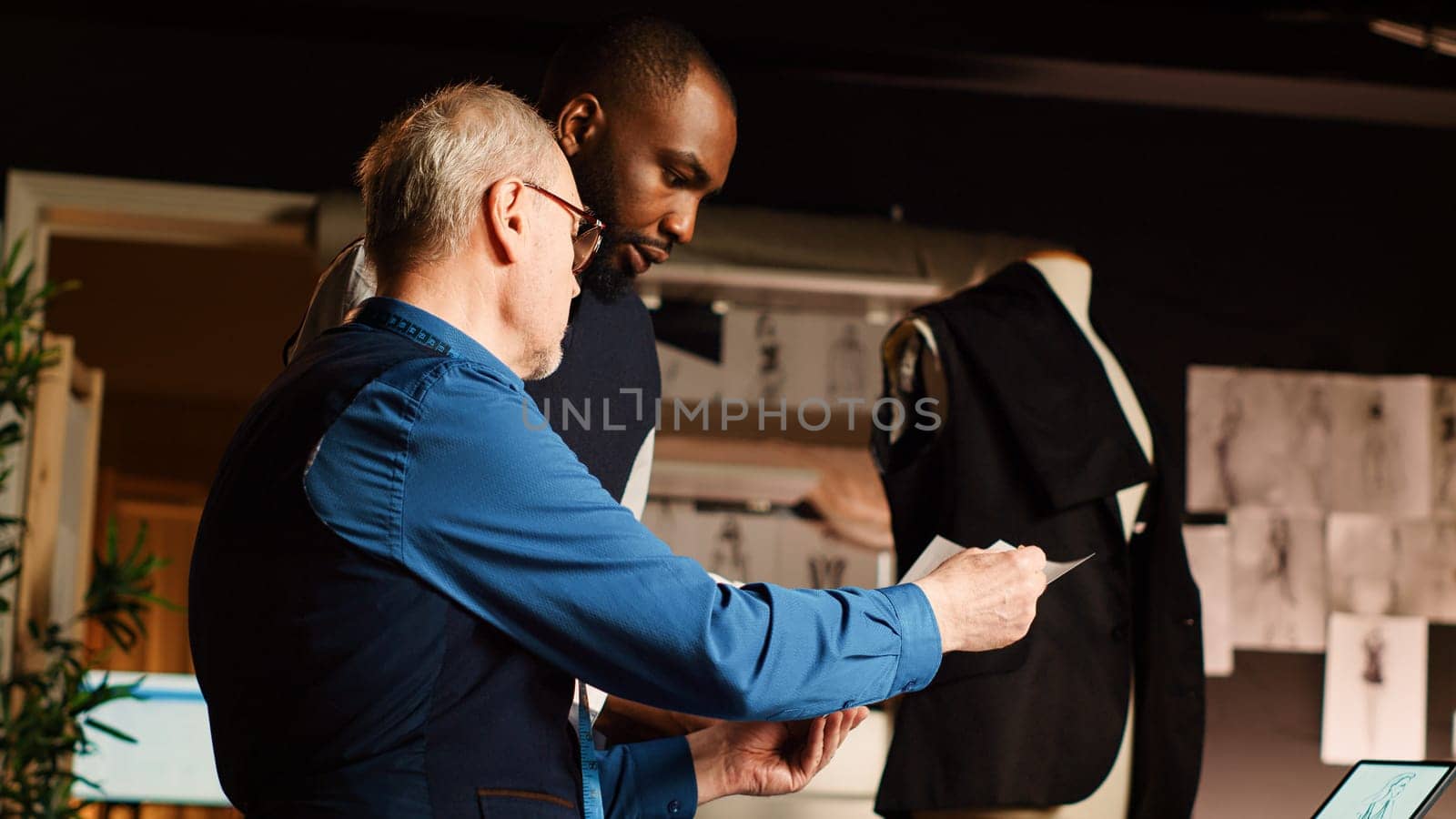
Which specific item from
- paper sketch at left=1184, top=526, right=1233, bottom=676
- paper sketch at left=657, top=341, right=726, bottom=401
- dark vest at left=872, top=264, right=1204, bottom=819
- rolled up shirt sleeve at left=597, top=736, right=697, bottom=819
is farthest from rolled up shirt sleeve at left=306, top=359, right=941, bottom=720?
paper sketch at left=1184, top=526, right=1233, bottom=676

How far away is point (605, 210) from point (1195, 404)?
2404 millimetres

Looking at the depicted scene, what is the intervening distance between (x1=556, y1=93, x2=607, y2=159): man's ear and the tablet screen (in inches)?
49.9

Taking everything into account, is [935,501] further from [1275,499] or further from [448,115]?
[1275,499]

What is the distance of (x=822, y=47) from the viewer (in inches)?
145

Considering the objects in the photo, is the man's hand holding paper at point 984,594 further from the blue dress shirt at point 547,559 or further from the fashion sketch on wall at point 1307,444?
the fashion sketch on wall at point 1307,444

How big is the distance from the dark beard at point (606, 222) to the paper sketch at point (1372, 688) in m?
2.66

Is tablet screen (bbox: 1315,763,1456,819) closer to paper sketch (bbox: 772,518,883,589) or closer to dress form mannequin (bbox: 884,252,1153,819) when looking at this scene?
dress form mannequin (bbox: 884,252,1153,819)

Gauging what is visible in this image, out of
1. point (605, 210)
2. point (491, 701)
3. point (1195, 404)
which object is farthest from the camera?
point (1195, 404)

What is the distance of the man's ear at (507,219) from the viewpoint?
4.03ft

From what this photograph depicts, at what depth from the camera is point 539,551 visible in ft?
3.55

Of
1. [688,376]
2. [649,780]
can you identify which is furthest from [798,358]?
[649,780]

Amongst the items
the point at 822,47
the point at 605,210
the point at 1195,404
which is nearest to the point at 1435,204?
the point at 1195,404

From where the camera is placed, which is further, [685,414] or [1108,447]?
[685,414]

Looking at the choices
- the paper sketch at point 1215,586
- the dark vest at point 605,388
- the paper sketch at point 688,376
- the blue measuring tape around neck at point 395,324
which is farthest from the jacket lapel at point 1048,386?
the paper sketch at point 1215,586
